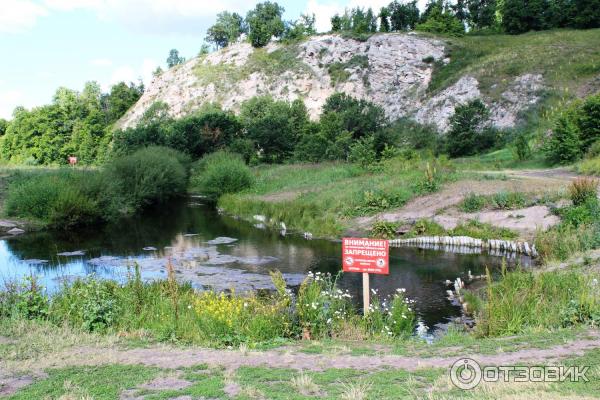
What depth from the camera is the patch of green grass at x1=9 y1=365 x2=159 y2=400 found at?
582cm

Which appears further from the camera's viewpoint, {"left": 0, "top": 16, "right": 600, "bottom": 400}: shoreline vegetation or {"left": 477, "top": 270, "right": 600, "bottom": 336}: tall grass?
{"left": 477, "top": 270, "right": 600, "bottom": 336}: tall grass

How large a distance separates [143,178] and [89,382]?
3203 cm

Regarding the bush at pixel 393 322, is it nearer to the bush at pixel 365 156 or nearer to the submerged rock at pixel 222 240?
the submerged rock at pixel 222 240

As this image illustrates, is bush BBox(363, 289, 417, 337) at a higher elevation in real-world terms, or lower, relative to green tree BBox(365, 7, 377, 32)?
lower

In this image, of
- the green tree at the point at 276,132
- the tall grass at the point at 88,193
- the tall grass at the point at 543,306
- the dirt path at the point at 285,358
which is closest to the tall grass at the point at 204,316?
the dirt path at the point at 285,358

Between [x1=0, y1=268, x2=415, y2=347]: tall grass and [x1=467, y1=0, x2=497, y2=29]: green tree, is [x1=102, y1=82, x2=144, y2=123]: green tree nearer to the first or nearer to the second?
[x1=467, y1=0, x2=497, y2=29]: green tree

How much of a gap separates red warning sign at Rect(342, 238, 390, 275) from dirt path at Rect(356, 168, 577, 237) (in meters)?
11.4

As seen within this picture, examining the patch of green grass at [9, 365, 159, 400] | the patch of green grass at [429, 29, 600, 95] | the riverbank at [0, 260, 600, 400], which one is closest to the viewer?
the riverbank at [0, 260, 600, 400]

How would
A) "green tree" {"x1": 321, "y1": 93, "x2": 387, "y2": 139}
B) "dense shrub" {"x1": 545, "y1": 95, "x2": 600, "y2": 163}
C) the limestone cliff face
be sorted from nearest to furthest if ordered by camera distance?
"dense shrub" {"x1": 545, "y1": 95, "x2": 600, "y2": 163}
"green tree" {"x1": 321, "y1": 93, "x2": 387, "y2": 139}
the limestone cliff face

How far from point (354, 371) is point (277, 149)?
49.7 metres

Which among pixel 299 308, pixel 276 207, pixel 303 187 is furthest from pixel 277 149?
pixel 299 308

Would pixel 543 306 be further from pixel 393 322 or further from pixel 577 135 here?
pixel 577 135

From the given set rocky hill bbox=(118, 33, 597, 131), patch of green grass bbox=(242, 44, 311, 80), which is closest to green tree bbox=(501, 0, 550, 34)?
rocky hill bbox=(118, 33, 597, 131)

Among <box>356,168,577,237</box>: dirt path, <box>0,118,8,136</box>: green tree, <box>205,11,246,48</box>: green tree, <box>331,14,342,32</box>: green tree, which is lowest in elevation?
<box>356,168,577,237</box>: dirt path
